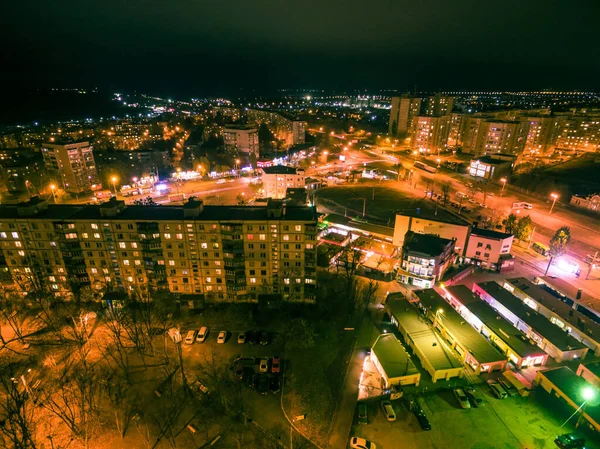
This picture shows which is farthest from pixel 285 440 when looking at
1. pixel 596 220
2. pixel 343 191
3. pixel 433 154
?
pixel 433 154

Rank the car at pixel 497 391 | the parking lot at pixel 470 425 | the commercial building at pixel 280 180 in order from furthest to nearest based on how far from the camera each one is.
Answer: the commercial building at pixel 280 180 < the car at pixel 497 391 < the parking lot at pixel 470 425

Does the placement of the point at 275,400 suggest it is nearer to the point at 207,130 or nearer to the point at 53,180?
the point at 53,180

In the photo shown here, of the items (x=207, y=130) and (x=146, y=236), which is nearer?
(x=146, y=236)

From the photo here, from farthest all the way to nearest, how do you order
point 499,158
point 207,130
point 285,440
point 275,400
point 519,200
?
1. point 207,130
2. point 499,158
3. point 519,200
4. point 275,400
5. point 285,440

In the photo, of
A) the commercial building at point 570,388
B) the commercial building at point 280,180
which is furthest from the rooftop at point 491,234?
the commercial building at point 280,180

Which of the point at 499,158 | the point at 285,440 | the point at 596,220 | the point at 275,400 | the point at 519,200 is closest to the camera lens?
the point at 285,440

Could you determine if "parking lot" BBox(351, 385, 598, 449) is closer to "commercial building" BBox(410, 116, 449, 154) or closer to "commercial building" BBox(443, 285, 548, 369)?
"commercial building" BBox(443, 285, 548, 369)

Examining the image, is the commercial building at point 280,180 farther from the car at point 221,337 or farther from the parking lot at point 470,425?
the parking lot at point 470,425
